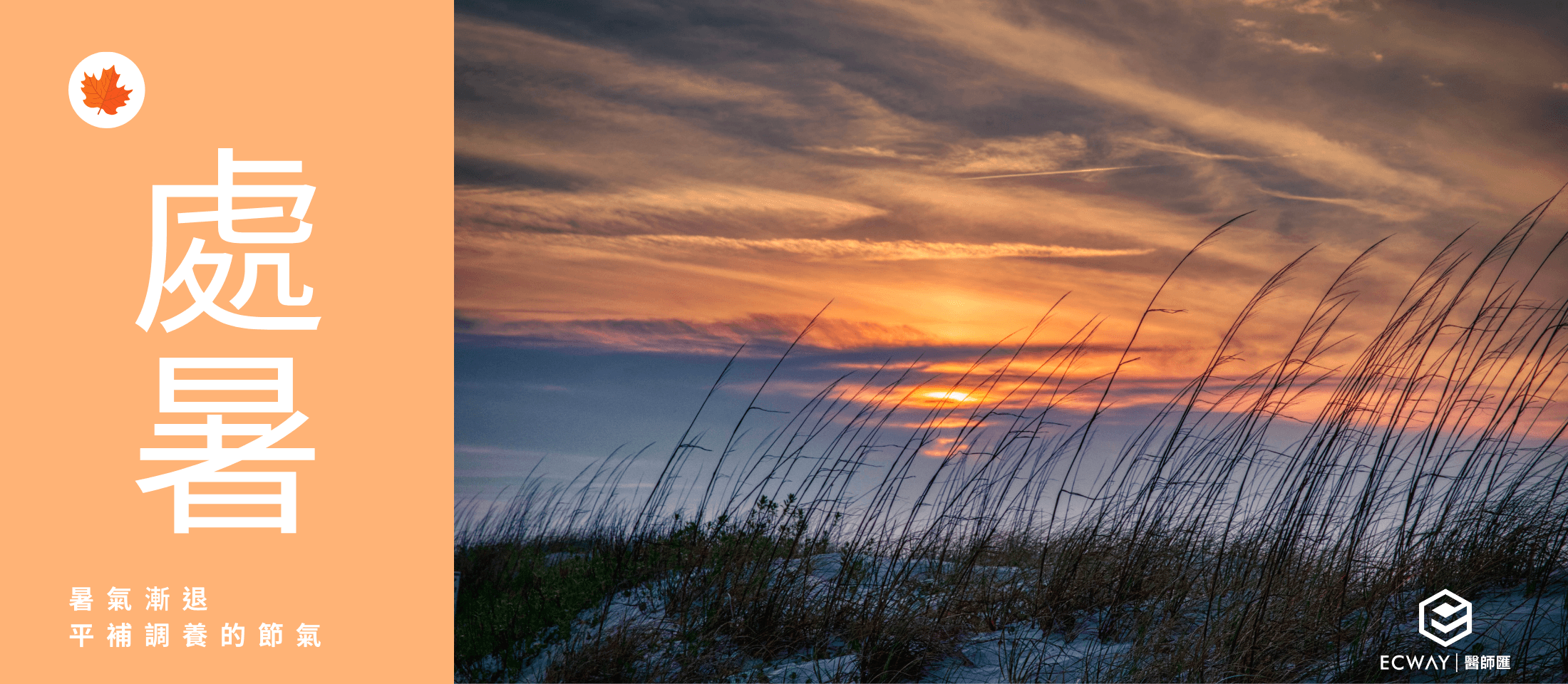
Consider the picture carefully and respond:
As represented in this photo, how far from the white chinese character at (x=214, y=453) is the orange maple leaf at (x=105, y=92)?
40.0 inches

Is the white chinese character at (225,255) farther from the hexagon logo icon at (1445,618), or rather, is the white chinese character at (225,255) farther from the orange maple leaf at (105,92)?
the hexagon logo icon at (1445,618)

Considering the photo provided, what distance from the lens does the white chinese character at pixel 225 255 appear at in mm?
3145

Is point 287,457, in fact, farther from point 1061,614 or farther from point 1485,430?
point 1485,430

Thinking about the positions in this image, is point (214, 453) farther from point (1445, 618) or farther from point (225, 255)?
point (1445, 618)

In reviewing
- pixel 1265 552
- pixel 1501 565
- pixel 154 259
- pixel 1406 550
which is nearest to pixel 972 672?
pixel 1265 552

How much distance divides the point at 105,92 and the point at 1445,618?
5134 millimetres

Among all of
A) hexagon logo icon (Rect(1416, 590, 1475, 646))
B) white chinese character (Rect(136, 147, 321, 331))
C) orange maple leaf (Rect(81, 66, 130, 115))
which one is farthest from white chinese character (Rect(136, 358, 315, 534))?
hexagon logo icon (Rect(1416, 590, 1475, 646))

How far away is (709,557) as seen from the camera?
395 centimetres

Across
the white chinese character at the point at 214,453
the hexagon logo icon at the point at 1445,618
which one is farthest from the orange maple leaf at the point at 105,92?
the hexagon logo icon at the point at 1445,618

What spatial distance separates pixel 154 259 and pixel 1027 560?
13.1 ft

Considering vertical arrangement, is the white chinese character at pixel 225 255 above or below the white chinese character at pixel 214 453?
above

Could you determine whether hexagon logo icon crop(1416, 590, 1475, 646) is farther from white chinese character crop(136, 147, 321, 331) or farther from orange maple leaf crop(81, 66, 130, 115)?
orange maple leaf crop(81, 66, 130, 115)

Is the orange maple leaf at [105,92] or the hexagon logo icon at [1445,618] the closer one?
the hexagon logo icon at [1445,618]

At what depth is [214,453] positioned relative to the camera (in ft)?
10.1
